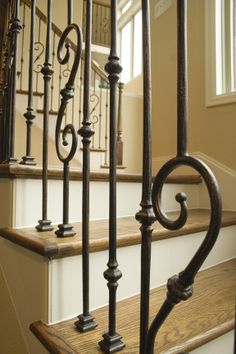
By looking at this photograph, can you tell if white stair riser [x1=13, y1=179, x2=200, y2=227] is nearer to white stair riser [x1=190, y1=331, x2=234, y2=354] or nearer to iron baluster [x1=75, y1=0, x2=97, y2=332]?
iron baluster [x1=75, y1=0, x2=97, y2=332]

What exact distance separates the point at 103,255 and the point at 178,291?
407 mm

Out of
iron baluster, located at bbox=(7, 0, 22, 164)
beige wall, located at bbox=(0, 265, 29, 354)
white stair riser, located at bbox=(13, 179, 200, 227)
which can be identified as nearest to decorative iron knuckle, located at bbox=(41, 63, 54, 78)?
iron baluster, located at bbox=(7, 0, 22, 164)

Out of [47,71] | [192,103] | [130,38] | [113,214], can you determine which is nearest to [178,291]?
[113,214]

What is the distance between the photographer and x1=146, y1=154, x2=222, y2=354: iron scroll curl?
436mm

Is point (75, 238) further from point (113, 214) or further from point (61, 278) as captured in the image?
point (113, 214)

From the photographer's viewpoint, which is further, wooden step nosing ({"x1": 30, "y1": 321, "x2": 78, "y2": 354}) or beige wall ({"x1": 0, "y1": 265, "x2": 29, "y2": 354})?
beige wall ({"x1": 0, "y1": 265, "x2": 29, "y2": 354})

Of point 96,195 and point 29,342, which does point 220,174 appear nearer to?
point 96,195

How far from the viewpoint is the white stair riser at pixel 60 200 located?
97cm

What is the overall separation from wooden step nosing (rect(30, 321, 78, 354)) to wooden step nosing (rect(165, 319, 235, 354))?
22cm

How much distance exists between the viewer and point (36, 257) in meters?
0.79

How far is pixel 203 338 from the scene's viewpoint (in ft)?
2.27

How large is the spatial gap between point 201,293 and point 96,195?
1.76ft

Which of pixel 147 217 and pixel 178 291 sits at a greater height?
pixel 147 217

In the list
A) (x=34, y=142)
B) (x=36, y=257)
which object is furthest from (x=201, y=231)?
(x=34, y=142)
